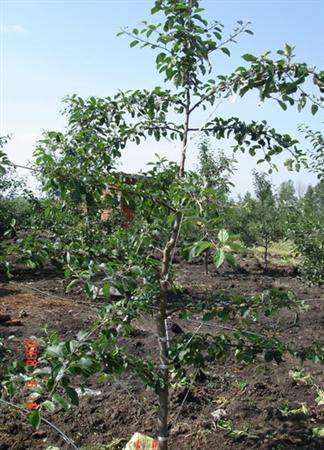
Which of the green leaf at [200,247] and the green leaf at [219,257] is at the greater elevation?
the green leaf at [200,247]

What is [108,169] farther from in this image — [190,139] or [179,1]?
[179,1]

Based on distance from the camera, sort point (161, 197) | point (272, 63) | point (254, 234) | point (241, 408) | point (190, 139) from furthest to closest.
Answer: point (254, 234) < point (241, 408) < point (190, 139) < point (161, 197) < point (272, 63)

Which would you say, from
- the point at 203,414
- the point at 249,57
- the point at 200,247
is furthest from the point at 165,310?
the point at 203,414

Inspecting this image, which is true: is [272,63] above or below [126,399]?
above

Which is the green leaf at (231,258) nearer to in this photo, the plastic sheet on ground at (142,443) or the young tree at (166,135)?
the young tree at (166,135)

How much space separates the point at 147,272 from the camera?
2572mm

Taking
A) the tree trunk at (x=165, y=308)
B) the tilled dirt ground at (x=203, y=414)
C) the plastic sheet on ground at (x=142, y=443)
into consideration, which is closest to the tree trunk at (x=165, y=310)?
the tree trunk at (x=165, y=308)

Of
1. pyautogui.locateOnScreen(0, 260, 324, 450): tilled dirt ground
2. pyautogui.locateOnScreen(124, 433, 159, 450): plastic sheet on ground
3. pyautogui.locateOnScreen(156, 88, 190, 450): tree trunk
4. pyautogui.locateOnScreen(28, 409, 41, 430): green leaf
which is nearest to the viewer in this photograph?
pyautogui.locateOnScreen(28, 409, 41, 430): green leaf

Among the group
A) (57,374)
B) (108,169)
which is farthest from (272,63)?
(57,374)

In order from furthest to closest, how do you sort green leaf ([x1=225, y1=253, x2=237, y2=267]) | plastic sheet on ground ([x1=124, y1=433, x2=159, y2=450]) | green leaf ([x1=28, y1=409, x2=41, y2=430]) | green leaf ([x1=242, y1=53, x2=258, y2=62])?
plastic sheet on ground ([x1=124, y1=433, x2=159, y2=450]), green leaf ([x1=242, y1=53, x2=258, y2=62]), green leaf ([x1=28, y1=409, x2=41, y2=430]), green leaf ([x1=225, y1=253, x2=237, y2=267])

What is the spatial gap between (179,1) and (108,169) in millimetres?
1078

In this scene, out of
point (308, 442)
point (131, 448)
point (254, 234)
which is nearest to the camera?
point (131, 448)

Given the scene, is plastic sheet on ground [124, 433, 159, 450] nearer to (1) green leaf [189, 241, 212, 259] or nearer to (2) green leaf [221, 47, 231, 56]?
(1) green leaf [189, 241, 212, 259]

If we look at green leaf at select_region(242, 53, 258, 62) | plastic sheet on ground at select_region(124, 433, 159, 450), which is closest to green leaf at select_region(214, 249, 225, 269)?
green leaf at select_region(242, 53, 258, 62)
